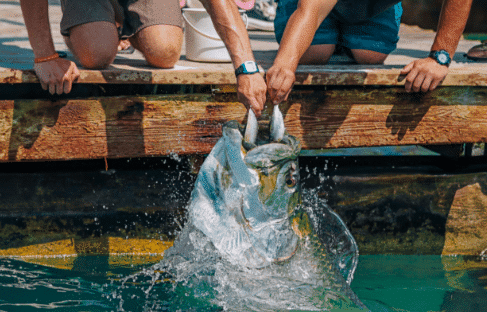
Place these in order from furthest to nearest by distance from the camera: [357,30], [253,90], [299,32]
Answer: [357,30] → [299,32] → [253,90]

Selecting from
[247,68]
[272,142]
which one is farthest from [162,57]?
[272,142]

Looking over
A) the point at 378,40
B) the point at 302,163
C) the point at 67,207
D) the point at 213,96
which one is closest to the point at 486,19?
the point at 378,40

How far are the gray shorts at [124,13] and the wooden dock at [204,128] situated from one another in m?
0.26

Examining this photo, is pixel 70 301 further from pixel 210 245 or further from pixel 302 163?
pixel 302 163

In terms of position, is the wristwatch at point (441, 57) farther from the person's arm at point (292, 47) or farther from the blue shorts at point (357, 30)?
the person's arm at point (292, 47)

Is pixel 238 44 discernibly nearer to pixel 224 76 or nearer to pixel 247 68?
pixel 247 68

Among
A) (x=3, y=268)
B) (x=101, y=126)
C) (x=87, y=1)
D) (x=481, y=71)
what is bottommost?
(x=3, y=268)

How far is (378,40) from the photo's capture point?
2.98 meters

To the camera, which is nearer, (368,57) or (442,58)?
(442,58)

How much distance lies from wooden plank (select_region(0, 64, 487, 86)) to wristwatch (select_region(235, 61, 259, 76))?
1.03ft

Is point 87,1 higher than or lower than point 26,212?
higher

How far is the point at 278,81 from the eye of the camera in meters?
1.97

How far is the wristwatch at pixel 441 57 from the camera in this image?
2.38 meters

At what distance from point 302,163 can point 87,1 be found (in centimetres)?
162
